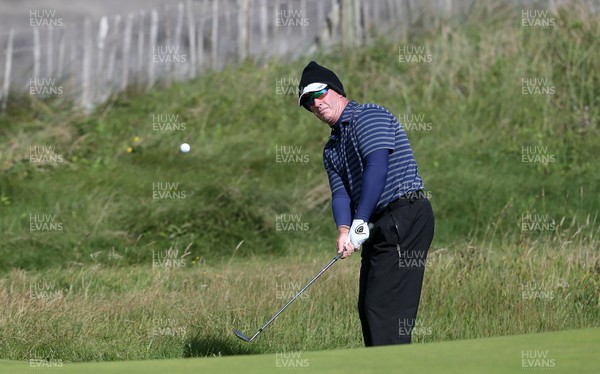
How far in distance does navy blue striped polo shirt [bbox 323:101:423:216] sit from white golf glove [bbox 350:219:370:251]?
23cm

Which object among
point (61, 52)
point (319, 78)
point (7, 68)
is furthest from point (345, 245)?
point (61, 52)

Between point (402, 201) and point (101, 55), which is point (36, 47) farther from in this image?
point (402, 201)

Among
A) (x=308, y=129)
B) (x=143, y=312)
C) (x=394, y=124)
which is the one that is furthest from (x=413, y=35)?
(x=394, y=124)

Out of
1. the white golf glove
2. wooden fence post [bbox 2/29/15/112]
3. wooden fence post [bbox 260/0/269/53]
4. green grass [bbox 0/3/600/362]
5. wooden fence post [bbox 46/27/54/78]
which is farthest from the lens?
wooden fence post [bbox 260/0/269/53]

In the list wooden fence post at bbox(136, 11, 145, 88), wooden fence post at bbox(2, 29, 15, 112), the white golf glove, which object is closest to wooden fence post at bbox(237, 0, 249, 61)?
wooden fence post at bbox(136, 11, 145, 88)

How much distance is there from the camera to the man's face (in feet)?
18.2

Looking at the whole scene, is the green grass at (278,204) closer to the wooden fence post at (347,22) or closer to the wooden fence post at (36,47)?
the wooden fence post at (347,22)

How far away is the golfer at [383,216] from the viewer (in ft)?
17.4

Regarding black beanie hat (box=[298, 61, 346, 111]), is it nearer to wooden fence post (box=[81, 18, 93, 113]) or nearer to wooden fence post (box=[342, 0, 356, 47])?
Result: wooden fence post (box=[81, 18, 93, 113])

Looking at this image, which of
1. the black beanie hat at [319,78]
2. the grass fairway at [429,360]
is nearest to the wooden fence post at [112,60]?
the black beanie hat at [319,78]

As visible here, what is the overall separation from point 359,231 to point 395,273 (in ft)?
1.00

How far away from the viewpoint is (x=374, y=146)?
5262 millimetres

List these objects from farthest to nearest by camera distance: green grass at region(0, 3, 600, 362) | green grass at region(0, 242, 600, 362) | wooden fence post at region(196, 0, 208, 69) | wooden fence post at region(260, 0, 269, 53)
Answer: wooden fence post at region(260, 0, 269, 53)
wooden fence post at region(196, 0, 208, 69)
green grass at region(0, 3, 600, 362)
green grass at region(0, 242, 600, 362)

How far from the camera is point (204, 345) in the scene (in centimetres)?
720
